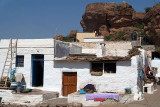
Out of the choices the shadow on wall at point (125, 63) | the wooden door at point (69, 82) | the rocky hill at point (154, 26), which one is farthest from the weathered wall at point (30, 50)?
the rocky hill at point (154, 26)

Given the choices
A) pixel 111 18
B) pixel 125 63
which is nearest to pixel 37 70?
pixel 125 63

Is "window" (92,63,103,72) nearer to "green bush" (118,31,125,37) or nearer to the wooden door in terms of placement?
the wooden door

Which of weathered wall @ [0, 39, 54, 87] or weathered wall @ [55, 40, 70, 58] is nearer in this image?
weathered wall @ [0, 39, 54, 87]

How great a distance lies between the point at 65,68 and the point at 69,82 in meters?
0.99

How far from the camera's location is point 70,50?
1759 centimetres

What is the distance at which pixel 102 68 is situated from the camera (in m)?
13.3

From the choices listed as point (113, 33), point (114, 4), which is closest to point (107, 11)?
point (114, 4)

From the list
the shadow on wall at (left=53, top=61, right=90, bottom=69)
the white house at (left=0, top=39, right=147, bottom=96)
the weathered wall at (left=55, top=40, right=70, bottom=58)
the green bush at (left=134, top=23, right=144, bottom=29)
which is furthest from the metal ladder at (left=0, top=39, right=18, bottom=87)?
the green bush at (left=134, top=23, right=144, bottom=29)

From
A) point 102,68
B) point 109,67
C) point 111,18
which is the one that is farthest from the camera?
point 111,18

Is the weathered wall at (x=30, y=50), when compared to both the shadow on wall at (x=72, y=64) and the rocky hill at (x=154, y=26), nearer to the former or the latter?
the shadow on wall at (x=72, y=64)

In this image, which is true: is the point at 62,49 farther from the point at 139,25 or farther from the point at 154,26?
the point at 139,25

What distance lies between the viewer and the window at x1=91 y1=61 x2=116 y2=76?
1308cm

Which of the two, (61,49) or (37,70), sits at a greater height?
(61,49)

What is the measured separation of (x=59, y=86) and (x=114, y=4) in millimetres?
41093
